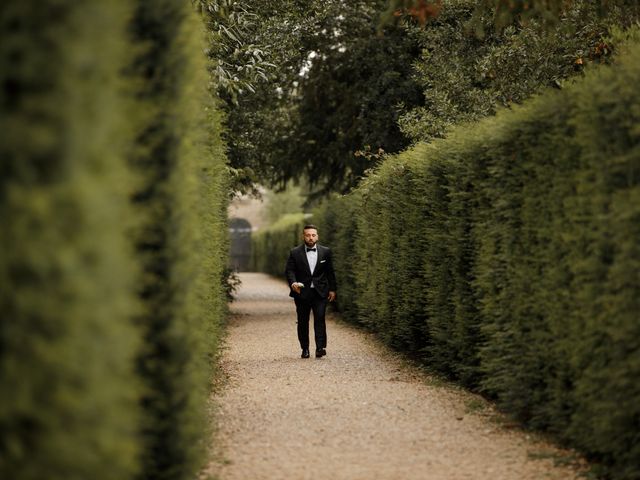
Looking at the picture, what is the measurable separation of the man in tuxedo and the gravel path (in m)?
0.39

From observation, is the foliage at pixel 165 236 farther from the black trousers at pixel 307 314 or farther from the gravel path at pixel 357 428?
the black trousers at pixel 307 314

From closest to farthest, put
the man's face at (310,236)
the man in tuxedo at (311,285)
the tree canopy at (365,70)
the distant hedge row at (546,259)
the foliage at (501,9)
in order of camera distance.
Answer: the distant hedge row at (546,259) < the foliage at (501,9) < the man in tuxedo at (311,285) < the man's face at (310,236) < the tree canopy at (365,70)

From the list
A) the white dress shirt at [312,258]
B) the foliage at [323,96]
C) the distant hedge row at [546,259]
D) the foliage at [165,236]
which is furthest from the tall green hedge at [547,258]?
the foliage at [323,96]

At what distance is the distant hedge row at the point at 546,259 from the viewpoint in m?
6.47

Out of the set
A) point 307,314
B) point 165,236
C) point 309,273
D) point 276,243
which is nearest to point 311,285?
point 309,273

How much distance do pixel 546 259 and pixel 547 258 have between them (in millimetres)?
16

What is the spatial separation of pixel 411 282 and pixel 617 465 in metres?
7.34

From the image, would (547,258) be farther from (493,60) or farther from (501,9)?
(493,60)

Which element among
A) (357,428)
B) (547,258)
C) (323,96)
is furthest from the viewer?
(323,96)

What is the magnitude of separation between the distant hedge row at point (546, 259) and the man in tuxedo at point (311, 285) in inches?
56.6

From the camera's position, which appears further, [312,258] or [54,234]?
[312,258]

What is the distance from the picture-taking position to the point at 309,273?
14.2 m

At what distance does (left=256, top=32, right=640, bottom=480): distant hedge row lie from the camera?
647cm

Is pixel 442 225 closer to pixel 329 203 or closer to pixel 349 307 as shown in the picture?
pixel 349 307
